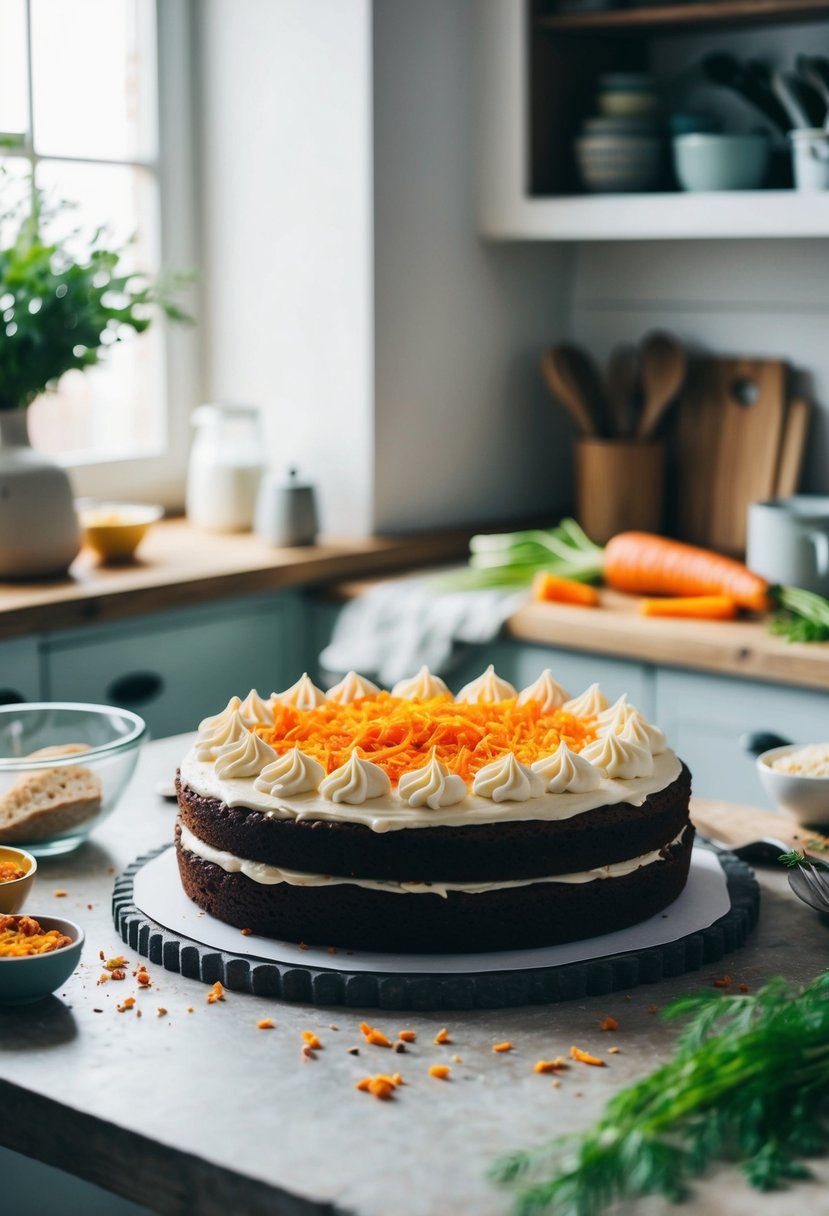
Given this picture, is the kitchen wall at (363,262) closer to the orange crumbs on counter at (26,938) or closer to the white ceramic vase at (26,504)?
the white ceramic vase at (26,504)

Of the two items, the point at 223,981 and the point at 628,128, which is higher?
the point at 628,128

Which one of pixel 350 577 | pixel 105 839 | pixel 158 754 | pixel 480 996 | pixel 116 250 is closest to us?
pixel 480 996

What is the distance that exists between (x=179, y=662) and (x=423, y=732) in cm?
142

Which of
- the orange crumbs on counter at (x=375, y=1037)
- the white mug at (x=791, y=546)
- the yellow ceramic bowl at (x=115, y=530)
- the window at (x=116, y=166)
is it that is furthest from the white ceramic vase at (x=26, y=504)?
the orange crumbs on counter at (x=375, y=1037)

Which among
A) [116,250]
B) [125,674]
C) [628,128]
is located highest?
[628,128]

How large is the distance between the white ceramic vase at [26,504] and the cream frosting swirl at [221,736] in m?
1.19

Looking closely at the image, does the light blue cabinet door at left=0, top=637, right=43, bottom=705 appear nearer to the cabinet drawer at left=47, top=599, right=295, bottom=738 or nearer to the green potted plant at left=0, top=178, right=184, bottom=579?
the cabinet drawer at left=47, top=599, right=295, bottom=738

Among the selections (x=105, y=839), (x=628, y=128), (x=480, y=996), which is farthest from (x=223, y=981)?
(x=628, y=128)

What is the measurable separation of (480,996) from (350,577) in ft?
5.90

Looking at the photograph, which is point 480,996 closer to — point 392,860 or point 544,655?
point 392,860

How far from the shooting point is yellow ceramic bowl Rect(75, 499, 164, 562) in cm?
277

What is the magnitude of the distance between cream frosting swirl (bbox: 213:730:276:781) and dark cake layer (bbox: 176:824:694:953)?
9 cm

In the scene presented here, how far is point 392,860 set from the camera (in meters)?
1.28

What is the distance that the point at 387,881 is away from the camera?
1281 mm
